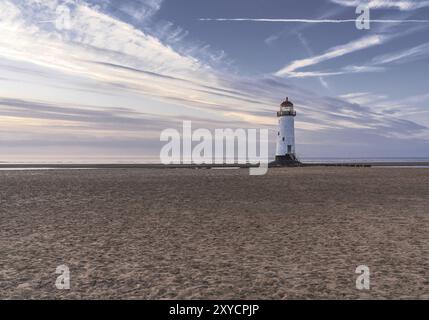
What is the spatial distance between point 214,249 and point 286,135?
58.3 meters

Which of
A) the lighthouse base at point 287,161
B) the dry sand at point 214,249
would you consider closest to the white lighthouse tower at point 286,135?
the lighthouse base at point 287,161

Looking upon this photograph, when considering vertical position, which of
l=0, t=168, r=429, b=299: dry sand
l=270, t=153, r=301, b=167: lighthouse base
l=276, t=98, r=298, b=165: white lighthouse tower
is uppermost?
l=276, t=98, r=298, b=165: white lighthouse tower

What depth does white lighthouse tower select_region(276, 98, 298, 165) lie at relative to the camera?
219ft

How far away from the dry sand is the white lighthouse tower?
48.0 meters

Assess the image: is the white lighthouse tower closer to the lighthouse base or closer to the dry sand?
the lighthouse base

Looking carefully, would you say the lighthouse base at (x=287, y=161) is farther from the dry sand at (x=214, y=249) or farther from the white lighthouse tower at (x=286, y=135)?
the dry sand at (x=214, y=249)

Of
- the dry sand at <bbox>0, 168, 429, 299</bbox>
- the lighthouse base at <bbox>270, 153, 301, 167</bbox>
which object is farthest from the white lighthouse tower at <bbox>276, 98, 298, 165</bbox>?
the dry sand at <bbox>0, 168, 429, 299</bbox>

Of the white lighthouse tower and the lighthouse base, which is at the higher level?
the white lighthouse tower

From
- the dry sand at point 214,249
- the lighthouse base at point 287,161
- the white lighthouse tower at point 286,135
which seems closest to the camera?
the dry sand at point 214,249

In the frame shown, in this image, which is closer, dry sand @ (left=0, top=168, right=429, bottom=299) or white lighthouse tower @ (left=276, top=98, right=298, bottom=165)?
dry sand @ (left=0, top=168, right=429, bottom=299)

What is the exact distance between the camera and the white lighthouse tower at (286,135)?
219 feet

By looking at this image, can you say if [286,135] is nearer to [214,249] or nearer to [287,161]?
[287,161]

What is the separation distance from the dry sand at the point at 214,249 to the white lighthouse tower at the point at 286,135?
4802 cm
